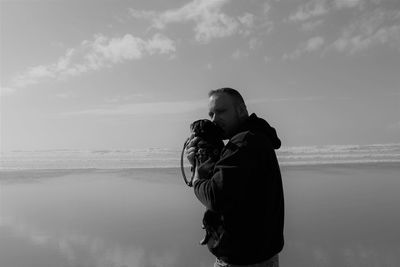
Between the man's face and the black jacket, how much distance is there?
91 millimetres

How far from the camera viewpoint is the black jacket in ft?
5.91

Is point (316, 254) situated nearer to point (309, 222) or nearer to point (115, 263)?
point (309, 222)

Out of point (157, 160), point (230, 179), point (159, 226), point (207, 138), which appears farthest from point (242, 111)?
point (157, 160)

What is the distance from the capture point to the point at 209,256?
5164mm

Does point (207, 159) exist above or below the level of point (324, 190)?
above

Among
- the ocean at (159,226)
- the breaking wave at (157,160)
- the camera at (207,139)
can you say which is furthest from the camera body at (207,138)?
the breaking wave at (157,160)

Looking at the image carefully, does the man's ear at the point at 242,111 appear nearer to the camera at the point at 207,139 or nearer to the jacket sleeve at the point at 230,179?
the camera at the point at 207,139

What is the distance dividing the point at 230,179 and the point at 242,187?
8 centimetres

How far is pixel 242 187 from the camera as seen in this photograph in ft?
5.95

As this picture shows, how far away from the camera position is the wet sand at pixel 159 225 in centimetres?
511

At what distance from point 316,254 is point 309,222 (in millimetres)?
1729

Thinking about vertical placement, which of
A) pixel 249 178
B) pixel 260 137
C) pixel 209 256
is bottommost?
pixel 209 256

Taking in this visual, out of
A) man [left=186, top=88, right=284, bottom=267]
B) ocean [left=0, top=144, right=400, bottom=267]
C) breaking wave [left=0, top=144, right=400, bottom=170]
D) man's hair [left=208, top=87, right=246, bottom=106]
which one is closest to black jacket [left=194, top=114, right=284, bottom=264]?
man [left=186, top=88, right=284, bottom=267]

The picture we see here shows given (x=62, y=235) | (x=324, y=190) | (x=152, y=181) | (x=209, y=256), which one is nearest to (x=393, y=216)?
(x=324, y=190)
